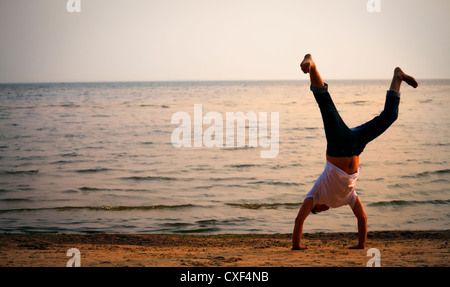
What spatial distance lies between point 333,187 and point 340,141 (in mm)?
586

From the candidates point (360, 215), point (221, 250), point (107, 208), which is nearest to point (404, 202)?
point (360, 215)

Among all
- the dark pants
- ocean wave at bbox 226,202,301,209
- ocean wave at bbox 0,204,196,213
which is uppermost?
the dark pants

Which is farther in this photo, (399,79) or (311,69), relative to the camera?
(399,79)

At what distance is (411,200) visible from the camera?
9.83 metres

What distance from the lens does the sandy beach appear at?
5.15m

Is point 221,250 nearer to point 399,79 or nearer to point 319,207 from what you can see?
point 319,207

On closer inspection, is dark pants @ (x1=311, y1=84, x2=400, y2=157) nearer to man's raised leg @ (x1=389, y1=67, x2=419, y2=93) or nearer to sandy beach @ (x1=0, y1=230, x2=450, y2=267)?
man's raised leg @ (x1=389, y1=67, x2=419, y2=93)

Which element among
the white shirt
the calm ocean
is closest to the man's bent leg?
the white shirt

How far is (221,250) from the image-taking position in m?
6.29

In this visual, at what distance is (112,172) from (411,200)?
832 cm

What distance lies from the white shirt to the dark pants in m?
0.22

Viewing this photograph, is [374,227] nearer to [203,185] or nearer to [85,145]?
[203,185]

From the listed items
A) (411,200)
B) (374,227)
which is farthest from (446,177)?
(374,227)
